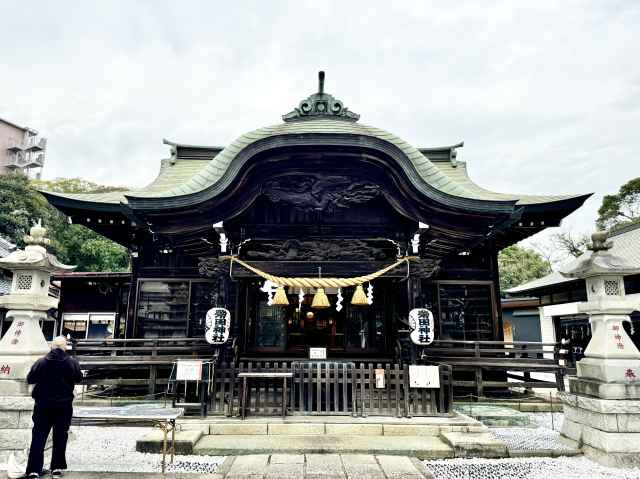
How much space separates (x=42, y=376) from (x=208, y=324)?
3.28m

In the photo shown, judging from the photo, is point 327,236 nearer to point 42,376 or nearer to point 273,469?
point 273,469

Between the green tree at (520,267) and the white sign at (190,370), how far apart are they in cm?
3695

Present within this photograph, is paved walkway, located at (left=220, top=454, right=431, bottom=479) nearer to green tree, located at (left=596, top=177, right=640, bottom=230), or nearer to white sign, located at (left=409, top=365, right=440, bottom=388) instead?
white sign, located at (left=409, top=365, right=440, bottom=388)

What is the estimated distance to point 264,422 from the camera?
7.19m

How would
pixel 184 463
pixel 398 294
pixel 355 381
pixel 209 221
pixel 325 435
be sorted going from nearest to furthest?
pixel 184 463 → pixel 325 435 → pixel 355 381 → pixel 209 221 → pixel 398 294

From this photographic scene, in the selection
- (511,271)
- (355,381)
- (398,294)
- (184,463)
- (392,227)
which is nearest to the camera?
(184,463)

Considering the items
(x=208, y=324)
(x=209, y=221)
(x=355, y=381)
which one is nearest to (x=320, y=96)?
(x=209, y=221)

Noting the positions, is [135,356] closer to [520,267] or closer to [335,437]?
[335,437]

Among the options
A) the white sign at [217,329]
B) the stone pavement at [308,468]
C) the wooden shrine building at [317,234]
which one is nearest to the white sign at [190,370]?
the white sign at [217,329]

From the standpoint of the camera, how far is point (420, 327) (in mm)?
8258

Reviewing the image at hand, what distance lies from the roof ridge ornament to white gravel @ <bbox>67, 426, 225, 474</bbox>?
331 inches

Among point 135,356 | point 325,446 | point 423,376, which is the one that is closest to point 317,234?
point 423,376

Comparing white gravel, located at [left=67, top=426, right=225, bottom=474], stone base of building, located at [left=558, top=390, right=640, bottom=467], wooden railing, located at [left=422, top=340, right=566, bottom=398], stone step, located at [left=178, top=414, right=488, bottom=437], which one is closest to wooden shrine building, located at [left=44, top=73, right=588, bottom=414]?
wooden railing, located at [left=422, top=340, right=566, bottom=398]

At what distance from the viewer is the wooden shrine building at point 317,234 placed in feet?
26.1
